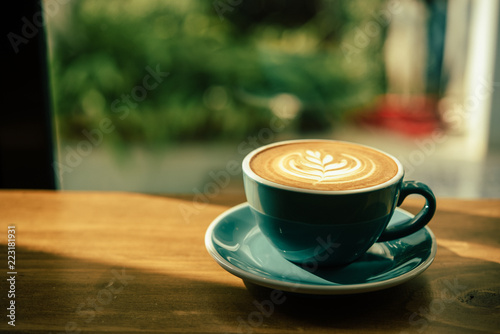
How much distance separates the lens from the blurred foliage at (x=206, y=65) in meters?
2.21

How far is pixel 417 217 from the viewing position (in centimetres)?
56

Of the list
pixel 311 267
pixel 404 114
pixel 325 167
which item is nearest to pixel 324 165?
pixel 325 167

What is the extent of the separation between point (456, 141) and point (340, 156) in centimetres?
207

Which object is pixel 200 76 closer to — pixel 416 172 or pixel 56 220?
pixel 416 172

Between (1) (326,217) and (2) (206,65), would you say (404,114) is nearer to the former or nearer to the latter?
(2) (206,65)

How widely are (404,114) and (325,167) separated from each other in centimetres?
213

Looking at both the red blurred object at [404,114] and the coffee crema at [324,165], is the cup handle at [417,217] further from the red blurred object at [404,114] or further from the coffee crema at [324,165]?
the red blurred object at [404,114]

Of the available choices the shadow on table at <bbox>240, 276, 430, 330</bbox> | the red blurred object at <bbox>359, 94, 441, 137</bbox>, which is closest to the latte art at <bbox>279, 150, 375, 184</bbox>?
the shadow on table at <bbox>240, 276, 430, 330</bbox>

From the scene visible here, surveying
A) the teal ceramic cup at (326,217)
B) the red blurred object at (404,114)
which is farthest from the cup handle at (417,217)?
the red blurred object at (404,114)

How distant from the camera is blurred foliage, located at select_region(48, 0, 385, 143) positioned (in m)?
2.21

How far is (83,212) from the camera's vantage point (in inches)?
28.5

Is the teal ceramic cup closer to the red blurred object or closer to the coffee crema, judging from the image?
the coffee crema

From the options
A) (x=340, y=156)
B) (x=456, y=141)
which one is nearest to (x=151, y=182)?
(x=456, y=141)

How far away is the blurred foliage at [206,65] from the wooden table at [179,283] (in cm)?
157
